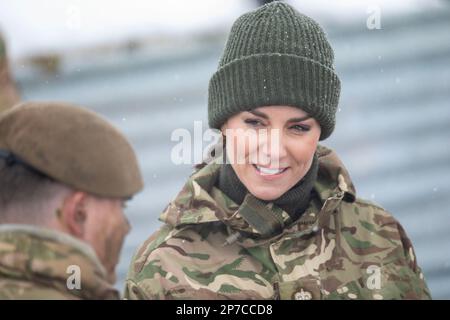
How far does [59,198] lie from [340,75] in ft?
7.75

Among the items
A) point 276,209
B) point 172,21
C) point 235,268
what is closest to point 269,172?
point 276,209

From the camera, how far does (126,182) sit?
2.06 m

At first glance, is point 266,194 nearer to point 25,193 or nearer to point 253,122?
point 253,122

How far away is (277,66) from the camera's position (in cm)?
240

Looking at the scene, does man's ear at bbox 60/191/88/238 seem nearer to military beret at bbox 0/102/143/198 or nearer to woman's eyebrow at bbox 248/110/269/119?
military beret at bbox 0/102/143/198

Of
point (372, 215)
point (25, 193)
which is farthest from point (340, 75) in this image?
point (25, 193)

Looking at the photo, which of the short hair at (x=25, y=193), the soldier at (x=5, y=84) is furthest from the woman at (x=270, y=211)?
the soldier at (x=5, y=84)

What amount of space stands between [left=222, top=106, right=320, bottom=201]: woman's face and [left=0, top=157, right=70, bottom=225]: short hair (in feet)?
2.09

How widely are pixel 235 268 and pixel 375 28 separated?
206 centimetres

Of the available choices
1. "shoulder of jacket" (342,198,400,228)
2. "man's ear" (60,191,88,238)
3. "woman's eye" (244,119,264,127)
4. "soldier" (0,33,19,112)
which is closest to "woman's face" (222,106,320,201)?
"woman's eye" (244,119,264,127)

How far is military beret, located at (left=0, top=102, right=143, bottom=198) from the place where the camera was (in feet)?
6.38

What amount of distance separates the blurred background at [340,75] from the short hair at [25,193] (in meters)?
1.94

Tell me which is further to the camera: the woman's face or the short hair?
Answer: the woman's face

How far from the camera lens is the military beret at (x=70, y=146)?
194 cm
